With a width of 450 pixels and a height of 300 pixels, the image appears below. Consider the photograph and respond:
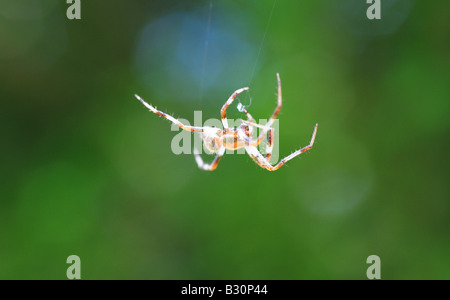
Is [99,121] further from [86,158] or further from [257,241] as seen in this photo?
[257,241]

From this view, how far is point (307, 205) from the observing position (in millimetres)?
5848

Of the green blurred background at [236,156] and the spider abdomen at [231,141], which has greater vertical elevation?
the green blurred background at [236,156]

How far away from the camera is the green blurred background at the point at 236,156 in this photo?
5.57 m

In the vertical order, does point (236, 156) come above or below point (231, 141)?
above

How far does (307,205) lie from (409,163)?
1.51m

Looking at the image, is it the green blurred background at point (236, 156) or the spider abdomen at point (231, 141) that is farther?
the green blurred background at point (236, 156)

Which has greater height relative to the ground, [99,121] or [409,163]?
[99,121]

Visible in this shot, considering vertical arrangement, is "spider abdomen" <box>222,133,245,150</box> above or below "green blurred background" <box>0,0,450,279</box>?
below

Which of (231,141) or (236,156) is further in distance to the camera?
(236,156)

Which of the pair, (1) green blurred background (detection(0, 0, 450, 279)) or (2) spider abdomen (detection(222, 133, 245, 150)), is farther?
(1) green blurred background (detection(0, 0, 450, 279))

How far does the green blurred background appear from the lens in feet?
18.3

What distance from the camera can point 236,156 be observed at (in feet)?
18.5

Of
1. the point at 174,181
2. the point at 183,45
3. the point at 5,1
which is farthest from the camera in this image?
the point at 183,45

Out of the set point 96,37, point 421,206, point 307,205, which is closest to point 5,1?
point 96,37
